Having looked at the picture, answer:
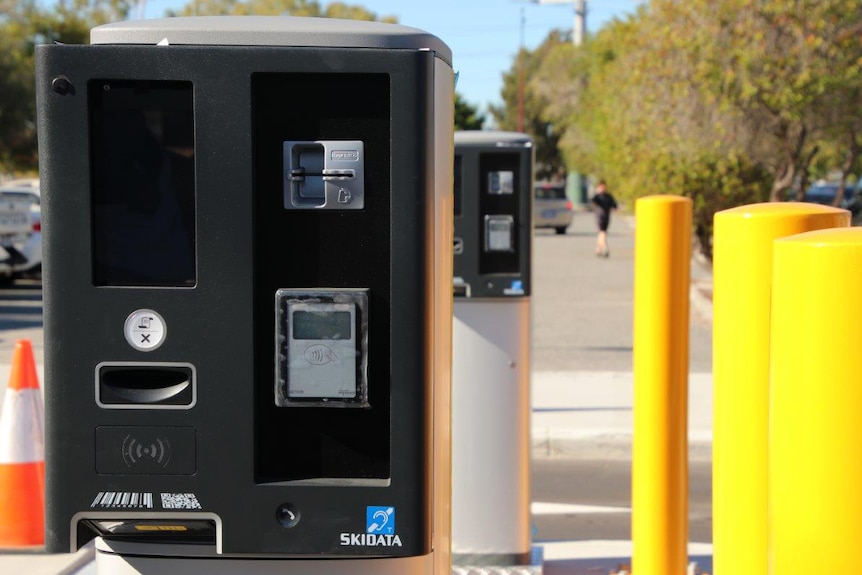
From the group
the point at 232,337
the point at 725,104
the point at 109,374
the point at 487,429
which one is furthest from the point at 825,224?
the point at 725,104

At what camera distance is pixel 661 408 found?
15.4 ft

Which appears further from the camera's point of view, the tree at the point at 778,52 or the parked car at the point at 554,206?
the parked car at the point at 554,206

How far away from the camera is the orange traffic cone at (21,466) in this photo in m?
6.17

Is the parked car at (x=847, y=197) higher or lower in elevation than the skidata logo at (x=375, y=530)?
higher

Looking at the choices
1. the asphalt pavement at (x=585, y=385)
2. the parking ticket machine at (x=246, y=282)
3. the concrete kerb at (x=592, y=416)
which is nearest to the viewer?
the parking ticket machine at (x=246, y=282)

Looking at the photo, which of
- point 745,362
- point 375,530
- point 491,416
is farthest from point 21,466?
point 745,362

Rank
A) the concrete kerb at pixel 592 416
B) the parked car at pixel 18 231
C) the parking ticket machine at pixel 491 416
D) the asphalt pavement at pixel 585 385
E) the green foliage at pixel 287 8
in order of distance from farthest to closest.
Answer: the green foliage at pixel 287 8
the parked car at pixel 18 231
the concrete kerb at pixel 592 416
the asphalt pavement at pixel 585 385
the parking ticket machine at pixel 491 416

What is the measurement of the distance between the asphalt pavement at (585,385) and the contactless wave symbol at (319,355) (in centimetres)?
336

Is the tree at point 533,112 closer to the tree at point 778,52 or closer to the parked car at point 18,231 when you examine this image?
the parked car at point 18,231

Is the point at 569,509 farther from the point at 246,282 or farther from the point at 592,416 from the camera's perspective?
the point at 246,282

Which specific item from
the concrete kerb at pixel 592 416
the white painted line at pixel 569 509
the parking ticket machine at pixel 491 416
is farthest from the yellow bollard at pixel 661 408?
the concrete kerb at pixel 592 416

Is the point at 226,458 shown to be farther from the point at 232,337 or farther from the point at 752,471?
the point at 752,471

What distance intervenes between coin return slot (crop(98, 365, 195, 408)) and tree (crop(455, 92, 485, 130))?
6547 centimetres

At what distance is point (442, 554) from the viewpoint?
3.02 meters
